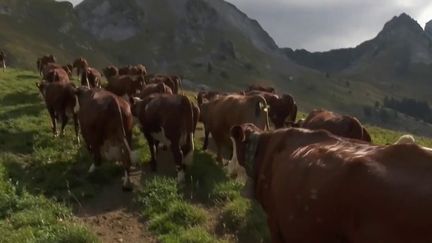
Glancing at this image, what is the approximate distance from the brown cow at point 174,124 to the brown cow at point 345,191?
736 centimetres

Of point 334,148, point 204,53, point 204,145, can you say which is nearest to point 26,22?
point 204,53

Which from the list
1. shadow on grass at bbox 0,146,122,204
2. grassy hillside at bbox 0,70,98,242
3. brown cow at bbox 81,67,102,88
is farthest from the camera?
brown cow at bbox 81,67,102,88

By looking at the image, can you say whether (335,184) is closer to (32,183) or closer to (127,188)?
(127,188)

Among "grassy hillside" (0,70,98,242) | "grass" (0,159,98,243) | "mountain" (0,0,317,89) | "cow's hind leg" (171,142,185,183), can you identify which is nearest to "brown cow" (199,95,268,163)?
"cow's hind leg" (171,142,185,183)

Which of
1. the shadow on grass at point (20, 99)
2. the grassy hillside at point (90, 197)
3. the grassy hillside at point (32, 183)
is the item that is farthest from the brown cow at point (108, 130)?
the shadow on grass at point (20, 99)

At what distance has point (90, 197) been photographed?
13.4m

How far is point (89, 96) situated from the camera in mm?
15680

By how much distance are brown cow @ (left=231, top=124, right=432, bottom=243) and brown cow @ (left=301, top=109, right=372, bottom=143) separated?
6592mm

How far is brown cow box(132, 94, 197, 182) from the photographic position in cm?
1480

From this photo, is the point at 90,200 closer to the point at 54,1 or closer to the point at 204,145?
the point at 204,145

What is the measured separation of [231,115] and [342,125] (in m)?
4.25

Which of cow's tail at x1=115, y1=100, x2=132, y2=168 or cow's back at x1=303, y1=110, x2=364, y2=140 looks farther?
cow's back at x1=303, y1=110, x2=364, y2=140

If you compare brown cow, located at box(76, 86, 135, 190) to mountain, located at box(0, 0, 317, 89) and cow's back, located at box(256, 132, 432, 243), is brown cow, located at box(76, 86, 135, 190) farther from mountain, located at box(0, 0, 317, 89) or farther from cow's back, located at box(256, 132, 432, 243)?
mountain, located at box(0, 0, 317, 89)

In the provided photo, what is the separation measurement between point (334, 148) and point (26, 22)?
492 feet
